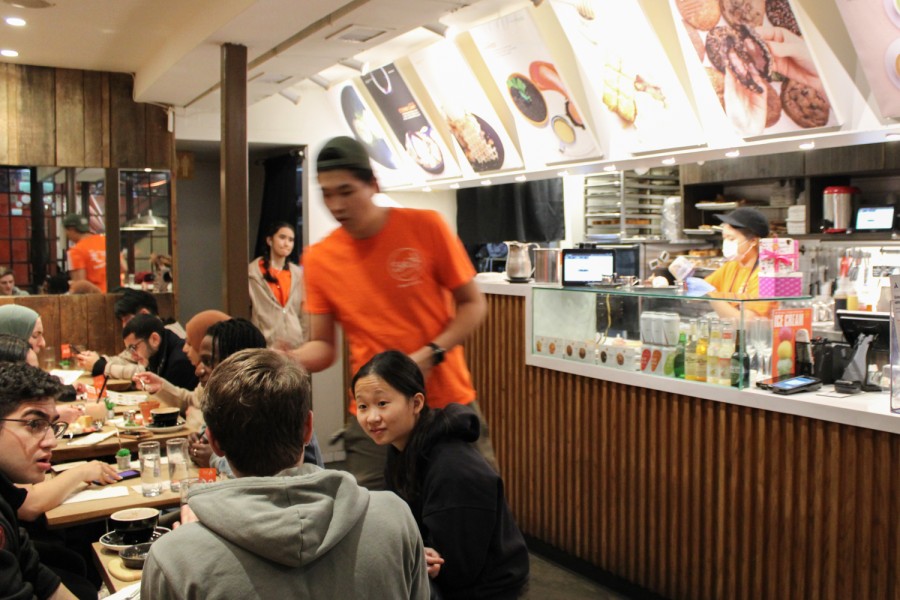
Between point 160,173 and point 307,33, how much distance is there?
2.91 meters

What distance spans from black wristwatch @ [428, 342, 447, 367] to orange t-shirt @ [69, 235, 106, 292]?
503 cm

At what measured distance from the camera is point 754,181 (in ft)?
23.8

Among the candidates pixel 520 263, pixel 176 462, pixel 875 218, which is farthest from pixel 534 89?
pixel 176 462

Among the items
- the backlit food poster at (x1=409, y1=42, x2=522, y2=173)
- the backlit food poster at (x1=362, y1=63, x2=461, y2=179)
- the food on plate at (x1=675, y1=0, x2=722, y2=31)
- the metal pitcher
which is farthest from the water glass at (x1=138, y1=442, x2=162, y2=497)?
the backlit food poster at (x1=362, y1=63, x2=461, y2=179)

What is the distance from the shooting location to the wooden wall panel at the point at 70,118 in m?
6.45

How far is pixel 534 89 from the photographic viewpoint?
5.15m

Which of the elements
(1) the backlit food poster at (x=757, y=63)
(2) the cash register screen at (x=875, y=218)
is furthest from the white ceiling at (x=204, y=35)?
(2) the cash register screen at (x=875, y=218)

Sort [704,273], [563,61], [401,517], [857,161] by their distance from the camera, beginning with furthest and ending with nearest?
1. [704,273]
2. [857,161]
3. [563,61]
4. [401,517]

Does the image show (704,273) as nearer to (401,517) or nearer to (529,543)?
(529,543)

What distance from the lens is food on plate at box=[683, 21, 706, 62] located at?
4.21m

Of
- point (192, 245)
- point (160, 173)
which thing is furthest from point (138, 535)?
point (192, 245)

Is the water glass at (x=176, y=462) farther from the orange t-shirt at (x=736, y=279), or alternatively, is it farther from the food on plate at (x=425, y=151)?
the food on plate at (x=425, y=151)

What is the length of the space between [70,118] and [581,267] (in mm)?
4285

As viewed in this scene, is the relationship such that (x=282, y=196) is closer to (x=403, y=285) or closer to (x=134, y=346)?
(x=134, y=346)
